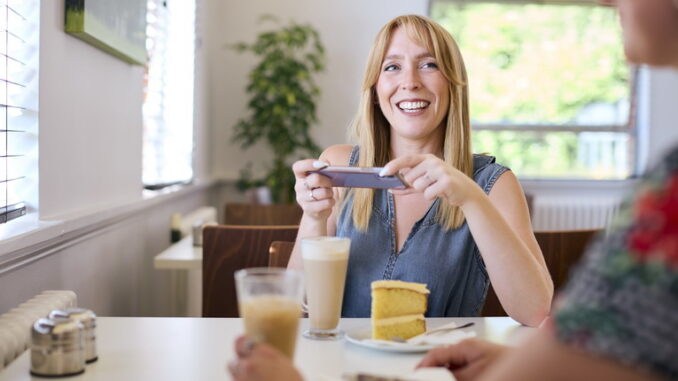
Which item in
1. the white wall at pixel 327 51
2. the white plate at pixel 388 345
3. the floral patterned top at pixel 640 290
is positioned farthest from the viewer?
the white wall at pixel 327 51

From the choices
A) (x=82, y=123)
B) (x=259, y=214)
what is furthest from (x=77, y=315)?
(x=259, y=214)

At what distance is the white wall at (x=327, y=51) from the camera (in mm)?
5531

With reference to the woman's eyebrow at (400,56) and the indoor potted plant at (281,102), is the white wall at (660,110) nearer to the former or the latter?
the indoor potted plant at (281,102)

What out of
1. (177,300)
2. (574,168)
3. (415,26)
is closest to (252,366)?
(415,26)

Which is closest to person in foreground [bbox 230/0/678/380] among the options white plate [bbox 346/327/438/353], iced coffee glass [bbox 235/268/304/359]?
iced coffee glass [bbox 235/268/304/359]

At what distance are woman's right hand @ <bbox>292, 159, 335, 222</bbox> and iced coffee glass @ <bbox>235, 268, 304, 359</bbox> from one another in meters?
0.59

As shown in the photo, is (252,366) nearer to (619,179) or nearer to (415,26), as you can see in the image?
(415,26)

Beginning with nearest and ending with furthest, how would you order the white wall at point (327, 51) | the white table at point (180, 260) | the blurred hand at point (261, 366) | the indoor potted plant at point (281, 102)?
the blurred hand at point (261, 366), the white table at point (180, 260), the indoor potted plant at point (281, 102), the white wall at point (327, 51)

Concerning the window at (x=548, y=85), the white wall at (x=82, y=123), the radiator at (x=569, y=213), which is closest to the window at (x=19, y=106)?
the white wall at (x=82, y=123)

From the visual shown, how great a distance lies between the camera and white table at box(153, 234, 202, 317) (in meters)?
2.36

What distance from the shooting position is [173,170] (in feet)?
13.3

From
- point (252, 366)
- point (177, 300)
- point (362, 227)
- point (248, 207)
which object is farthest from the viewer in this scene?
point (177, 300)

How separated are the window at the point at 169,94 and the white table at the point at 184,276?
18.3 inches

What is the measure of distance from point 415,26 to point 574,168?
4.37m
